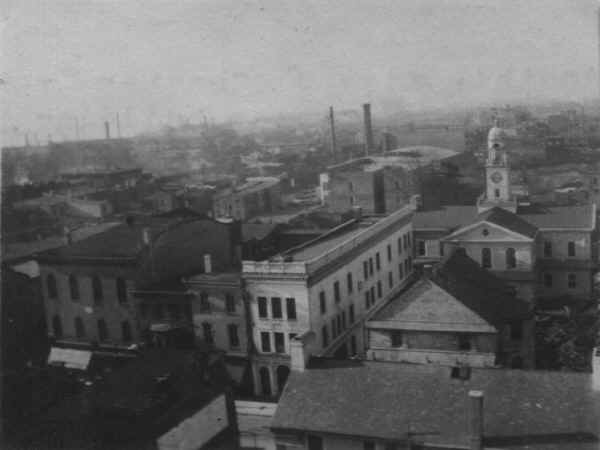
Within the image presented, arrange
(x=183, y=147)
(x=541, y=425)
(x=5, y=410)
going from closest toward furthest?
(x=541, y=425) → (x=5, y=410) → (x=183, y=147)

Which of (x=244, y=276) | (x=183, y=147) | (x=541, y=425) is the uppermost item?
(x=183, y=147)

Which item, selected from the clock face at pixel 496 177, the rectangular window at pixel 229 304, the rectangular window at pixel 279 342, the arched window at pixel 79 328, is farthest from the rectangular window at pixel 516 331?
the arched window at pixel 79 328

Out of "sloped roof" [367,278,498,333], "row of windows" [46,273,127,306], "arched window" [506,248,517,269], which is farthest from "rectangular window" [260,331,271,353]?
"arched window" [506,248,517,269]

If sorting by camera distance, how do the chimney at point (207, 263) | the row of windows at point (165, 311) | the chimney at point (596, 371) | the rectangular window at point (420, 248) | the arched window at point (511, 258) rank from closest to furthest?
the chimney at point (596, 371), the row of windows at point (165, 311), the chimney at point (207, 263), the arched window at point (511, 258), the rectangular window at point (420, 248)

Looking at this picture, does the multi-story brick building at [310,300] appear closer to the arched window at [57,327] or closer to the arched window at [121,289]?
the arched window at [121,289]

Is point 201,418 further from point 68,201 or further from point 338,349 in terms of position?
point 68,201

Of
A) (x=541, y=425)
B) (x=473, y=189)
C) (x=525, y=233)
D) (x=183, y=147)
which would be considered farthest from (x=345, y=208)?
(x=541, y=425)
